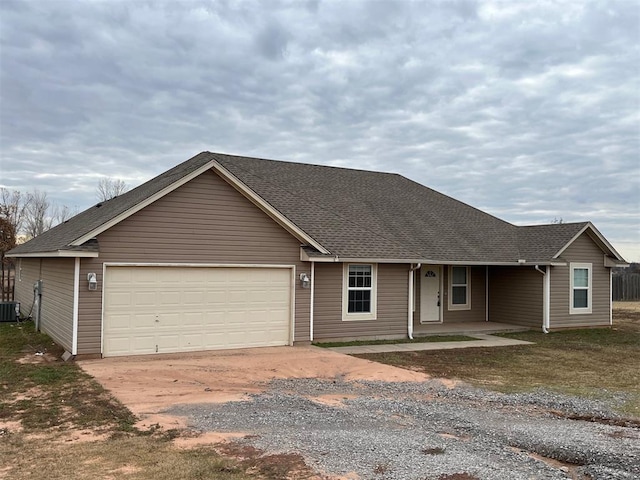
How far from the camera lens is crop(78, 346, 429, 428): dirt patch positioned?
29.5ft

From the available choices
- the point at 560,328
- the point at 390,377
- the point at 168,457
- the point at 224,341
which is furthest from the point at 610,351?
the point at 168,457

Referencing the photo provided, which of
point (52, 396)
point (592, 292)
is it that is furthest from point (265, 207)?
point (592, 292)

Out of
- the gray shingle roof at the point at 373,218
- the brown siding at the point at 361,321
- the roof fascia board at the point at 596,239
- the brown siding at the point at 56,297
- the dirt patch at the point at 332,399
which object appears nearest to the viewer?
the dirt patch at the point at 332,399

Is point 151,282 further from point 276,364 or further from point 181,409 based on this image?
point 181,409

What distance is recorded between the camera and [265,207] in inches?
554

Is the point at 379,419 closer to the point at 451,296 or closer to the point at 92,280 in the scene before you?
the point at 92,280

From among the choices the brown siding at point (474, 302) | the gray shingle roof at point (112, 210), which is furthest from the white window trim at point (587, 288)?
the gray shingle roof at point (112, 210)

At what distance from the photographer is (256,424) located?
7.46 m

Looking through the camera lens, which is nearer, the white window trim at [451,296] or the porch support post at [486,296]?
the white window trim at [451,296]

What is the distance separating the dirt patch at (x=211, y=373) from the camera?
899 cm

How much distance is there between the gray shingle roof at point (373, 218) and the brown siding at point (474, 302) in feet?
4.34

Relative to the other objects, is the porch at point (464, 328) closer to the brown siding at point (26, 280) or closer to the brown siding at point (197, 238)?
the brown siding at point (197, 238)

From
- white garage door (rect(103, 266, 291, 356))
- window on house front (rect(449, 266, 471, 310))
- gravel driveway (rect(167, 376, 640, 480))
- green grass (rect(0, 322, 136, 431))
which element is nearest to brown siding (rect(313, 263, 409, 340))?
white garage door (rect(103, 266, 291, 356))

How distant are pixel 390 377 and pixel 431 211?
1252 centimetres
